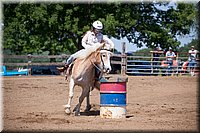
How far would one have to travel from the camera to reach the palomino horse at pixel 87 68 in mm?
10109

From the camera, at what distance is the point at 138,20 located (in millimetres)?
36000

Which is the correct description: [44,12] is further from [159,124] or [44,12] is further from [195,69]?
[159,124]

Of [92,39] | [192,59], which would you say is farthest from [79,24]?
[92,39]

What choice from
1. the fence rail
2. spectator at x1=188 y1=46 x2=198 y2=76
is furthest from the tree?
spectator at x1=188 y1=46 x2=198 y2=76

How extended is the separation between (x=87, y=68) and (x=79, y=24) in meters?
23.9

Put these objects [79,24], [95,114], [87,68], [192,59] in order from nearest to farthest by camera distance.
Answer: [87,68] < [95,114] < [192,59] < [79,24]

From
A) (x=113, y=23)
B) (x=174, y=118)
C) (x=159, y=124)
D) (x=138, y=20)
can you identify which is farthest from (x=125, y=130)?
(x=138, y=20)

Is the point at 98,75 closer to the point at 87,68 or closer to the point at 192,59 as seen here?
the point at 87,68

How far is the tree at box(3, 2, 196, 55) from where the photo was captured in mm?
33219

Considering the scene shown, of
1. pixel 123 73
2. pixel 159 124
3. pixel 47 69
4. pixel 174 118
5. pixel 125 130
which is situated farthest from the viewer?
pixel 47 69

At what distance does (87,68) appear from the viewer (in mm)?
10234

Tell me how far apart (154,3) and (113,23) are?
5674 millimetres

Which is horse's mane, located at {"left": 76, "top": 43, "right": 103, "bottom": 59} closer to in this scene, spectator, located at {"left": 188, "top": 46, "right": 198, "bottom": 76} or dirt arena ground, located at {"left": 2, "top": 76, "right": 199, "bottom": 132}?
dirt arena ground, located at {"left": 2, "top": 76, "right": 199, "bottom": 132}

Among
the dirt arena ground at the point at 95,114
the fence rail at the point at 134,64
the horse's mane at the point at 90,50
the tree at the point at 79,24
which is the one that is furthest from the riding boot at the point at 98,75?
the tree at the point at 79,24
